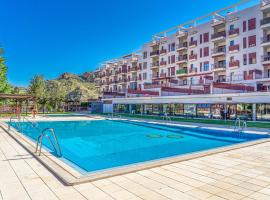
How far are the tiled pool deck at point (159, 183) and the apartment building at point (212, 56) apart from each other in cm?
1823

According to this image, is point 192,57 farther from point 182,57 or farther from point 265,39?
point 265,39

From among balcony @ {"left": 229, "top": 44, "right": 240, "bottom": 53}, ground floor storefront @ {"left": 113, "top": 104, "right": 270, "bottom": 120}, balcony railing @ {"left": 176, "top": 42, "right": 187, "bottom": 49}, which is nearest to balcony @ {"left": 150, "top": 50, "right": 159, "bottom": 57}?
balcony railing @ {"left": 176, "top": 42, "right": 187, "bottom": 49}

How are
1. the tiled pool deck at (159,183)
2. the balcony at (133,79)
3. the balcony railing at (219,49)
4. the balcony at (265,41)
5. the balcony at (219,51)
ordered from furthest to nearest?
1. the balcony at (133,79)
2. the balcony railing at (219,49)
3. the balcony at (219,51)
4. the balcony at (265,41)
5. the tiled pool deck at (159,183)

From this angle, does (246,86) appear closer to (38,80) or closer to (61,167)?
(61,167)

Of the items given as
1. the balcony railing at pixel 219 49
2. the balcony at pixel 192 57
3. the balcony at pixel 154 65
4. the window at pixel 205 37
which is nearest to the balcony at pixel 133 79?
the balcony at pixel 154 65

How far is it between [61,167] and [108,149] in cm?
567

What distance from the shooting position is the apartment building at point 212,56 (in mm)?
25891

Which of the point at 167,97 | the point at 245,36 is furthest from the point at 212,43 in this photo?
the point at 167,97

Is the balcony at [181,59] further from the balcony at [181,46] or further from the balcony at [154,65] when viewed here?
the balcony at [154,65]

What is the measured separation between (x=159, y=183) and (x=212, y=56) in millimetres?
29643

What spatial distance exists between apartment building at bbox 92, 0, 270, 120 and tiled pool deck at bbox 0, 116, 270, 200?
59.8 ft

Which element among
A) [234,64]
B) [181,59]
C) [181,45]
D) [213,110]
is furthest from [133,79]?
[213,110]

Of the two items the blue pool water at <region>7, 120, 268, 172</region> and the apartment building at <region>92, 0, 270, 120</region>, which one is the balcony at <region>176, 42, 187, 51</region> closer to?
Answer: the apartment building at <region>92, 0, 270, 120</region>

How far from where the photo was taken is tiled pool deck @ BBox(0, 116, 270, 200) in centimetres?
426
